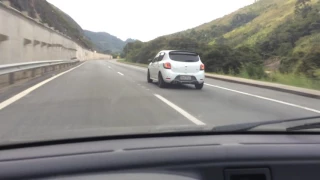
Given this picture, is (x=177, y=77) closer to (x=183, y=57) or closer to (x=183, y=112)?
(x=183, y=57)

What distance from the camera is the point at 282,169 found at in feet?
8.89

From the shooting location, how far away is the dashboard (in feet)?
8.16

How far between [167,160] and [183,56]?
1556cm

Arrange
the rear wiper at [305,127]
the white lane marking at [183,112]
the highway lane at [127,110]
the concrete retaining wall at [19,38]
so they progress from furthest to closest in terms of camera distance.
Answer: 1. the concrete retaining wall at [19,38]
2. the white lane marking at [183,112]
3. the highway lane at [127,110]
4. the rear wiper at [305,127]

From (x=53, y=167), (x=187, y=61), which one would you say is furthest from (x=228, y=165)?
(x=187, y=61)

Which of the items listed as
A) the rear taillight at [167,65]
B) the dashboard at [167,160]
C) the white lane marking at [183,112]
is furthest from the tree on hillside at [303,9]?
the dashboard at [167,160]

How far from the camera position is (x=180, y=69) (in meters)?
17.4

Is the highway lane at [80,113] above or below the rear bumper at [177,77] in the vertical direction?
below

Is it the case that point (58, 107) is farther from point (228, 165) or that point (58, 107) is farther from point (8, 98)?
point (228, 165)

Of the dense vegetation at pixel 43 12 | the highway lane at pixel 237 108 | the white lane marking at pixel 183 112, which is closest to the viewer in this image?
the white lane marking at pixel 183 112

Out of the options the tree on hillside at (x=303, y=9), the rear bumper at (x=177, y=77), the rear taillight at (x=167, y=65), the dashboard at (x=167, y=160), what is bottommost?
the rear bumper at (x=177, y=77)

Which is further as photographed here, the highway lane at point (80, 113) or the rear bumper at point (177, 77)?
the rear bumper at point (177, 77)

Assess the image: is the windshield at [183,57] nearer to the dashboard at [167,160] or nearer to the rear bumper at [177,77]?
the rear bumper at [177,77]

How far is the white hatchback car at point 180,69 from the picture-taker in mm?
17297
